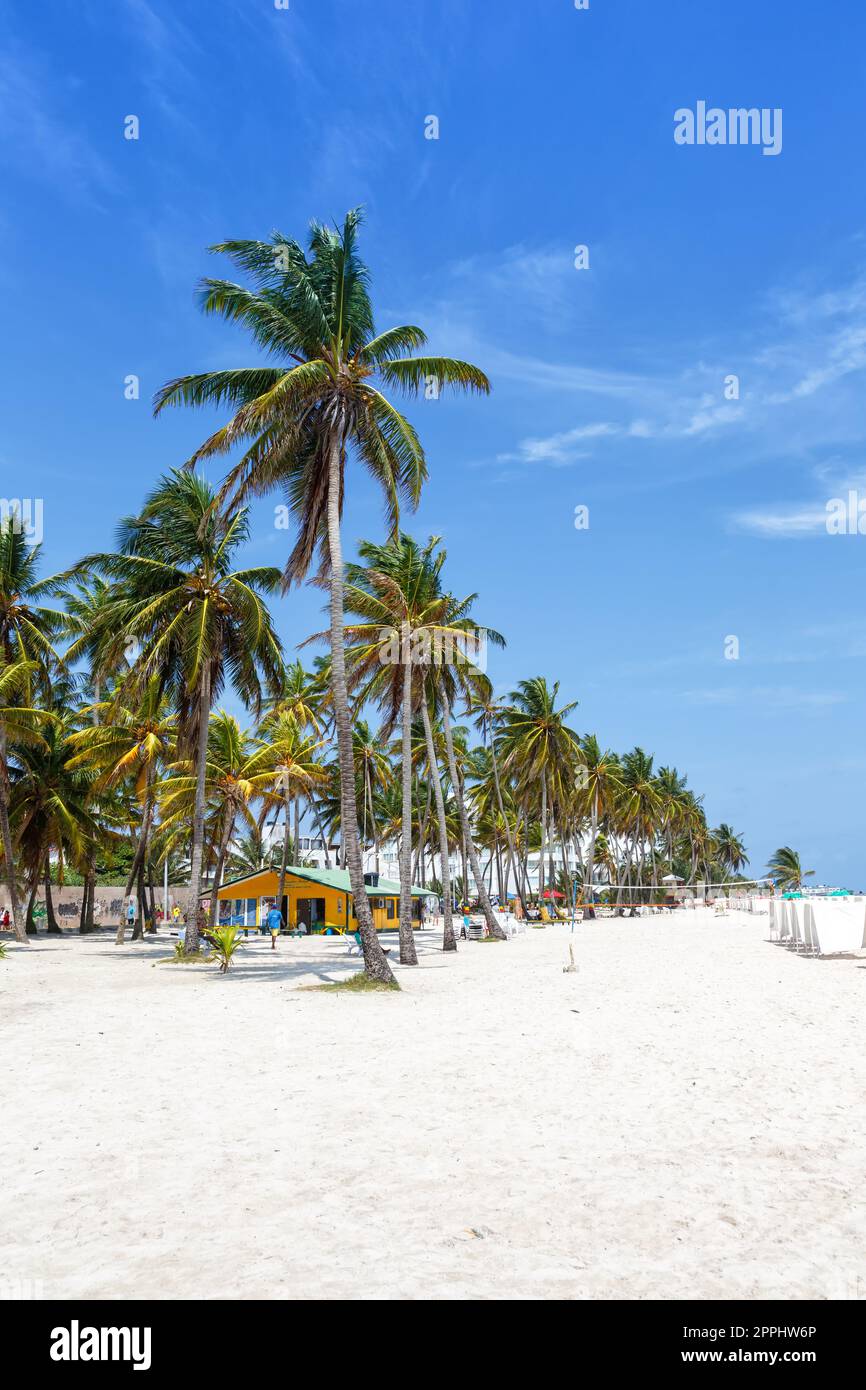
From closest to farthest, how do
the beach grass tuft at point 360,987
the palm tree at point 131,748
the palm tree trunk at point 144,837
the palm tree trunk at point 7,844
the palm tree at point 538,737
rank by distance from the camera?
the beach grass tuft at point 360,987 → the palm tree trunk at point 7,844 → the palm tree trunk at point 144,837 → the palm tree at point 131,748 → the palm tree at point 538,737

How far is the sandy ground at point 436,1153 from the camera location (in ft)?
15.2

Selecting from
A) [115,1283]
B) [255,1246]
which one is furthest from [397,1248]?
[115,1283]

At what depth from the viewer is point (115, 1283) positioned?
4426mm

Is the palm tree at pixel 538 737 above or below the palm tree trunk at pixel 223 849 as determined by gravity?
above

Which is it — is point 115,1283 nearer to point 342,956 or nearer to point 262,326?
point 262,326

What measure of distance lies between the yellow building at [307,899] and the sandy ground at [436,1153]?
29.0 meters

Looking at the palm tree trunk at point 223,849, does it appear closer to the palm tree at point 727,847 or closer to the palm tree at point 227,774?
the palm tree at point 227,774

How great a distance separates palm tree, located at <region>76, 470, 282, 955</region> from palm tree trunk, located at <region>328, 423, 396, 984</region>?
6272mm

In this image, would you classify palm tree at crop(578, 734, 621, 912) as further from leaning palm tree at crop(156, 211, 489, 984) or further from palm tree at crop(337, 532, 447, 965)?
leaning palm tree at crop(156, 211, 489, 984)

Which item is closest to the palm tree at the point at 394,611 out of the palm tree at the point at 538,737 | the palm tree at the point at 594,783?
the palm tree at the point at 538,737

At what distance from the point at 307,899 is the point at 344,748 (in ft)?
90.2

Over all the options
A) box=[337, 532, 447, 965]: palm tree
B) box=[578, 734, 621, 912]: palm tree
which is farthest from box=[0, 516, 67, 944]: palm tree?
box=[578, 734, 621, 912]: palm tree

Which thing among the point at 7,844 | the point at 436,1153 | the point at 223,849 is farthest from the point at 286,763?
the point at 436,1153
